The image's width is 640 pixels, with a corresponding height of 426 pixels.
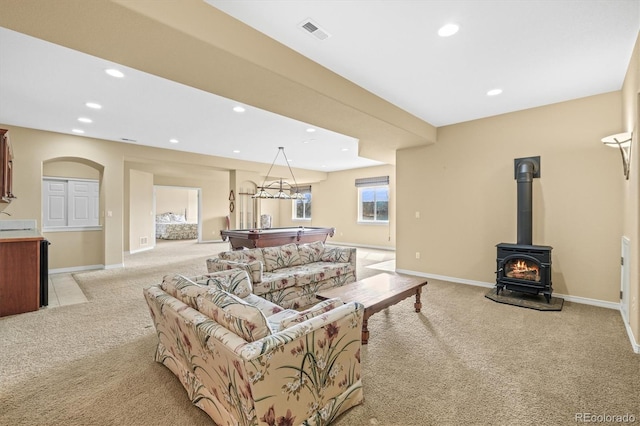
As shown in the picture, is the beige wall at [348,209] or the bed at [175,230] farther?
the bed at [175,230]

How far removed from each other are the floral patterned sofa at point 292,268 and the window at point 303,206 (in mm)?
7196

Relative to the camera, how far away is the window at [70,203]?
5.79m

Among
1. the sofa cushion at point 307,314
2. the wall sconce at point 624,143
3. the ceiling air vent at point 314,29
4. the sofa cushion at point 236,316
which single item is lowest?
the sofa cushion at point 307,314

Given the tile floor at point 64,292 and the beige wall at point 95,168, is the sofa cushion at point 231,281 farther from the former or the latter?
the beige wall at point 95,168

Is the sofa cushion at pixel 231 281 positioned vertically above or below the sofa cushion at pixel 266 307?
above

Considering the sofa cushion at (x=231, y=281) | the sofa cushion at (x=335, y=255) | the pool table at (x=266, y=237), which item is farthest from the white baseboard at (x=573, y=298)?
the sofa cushion at (x=231, y=281)

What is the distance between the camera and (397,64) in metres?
3.03

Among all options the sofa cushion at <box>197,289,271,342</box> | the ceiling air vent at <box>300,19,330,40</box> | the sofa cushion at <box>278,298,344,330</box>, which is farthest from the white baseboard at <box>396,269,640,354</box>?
the ceiling air vent at <box>300,19,330,40</box>

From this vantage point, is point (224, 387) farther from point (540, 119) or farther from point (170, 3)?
point (540, 119)

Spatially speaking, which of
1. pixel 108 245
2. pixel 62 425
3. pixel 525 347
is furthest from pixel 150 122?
pixel 525 347

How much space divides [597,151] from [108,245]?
342 inches

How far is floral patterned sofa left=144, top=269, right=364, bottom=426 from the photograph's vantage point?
1.38 meters

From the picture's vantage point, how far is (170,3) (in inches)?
76.9

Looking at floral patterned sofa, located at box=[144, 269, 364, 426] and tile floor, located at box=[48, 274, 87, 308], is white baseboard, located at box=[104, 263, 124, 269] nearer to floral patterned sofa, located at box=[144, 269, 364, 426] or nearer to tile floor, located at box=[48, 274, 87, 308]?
tile floor, located at box=[48, 274, 87, 308]
